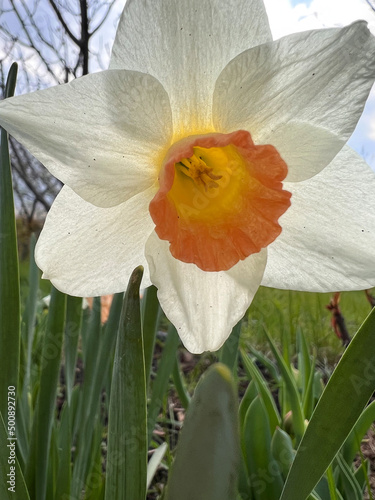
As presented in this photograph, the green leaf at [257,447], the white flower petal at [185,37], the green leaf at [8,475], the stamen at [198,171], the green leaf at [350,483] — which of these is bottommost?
the green leaf at [350,483]

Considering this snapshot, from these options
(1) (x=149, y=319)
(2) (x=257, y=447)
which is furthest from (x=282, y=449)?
(1) (x=149, y=319)

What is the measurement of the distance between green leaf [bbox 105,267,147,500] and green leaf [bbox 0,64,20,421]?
0.31 m

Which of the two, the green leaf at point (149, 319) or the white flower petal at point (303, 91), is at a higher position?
the white flower petal at point (303, 91)

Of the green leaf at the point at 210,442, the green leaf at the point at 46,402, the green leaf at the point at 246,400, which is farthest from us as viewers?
the green leaf at the point at 246,400

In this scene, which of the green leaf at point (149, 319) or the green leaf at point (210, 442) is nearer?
the green leaf at point (210, 442)

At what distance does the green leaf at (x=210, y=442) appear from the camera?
407mm

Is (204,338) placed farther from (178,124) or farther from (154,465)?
(154,465)

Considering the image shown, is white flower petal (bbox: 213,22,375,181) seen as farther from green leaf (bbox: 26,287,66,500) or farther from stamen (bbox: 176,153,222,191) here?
green leaf (bbox: 26,287,66,500)

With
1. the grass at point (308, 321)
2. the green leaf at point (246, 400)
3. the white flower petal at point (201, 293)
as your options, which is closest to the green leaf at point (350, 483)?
the green leaf at point (246, 400)

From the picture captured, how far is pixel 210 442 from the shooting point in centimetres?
41

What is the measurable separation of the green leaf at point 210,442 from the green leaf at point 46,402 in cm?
41

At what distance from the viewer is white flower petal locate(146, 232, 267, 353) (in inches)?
23.8

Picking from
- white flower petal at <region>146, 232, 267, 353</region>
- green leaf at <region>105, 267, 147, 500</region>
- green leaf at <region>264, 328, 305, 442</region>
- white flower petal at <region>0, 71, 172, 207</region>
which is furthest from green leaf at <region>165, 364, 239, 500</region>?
green leaf at <region>264, 328, 305, 442</region>

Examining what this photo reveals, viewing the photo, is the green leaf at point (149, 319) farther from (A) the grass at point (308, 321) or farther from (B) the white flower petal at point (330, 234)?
(A) the grass at point (308, 321)
